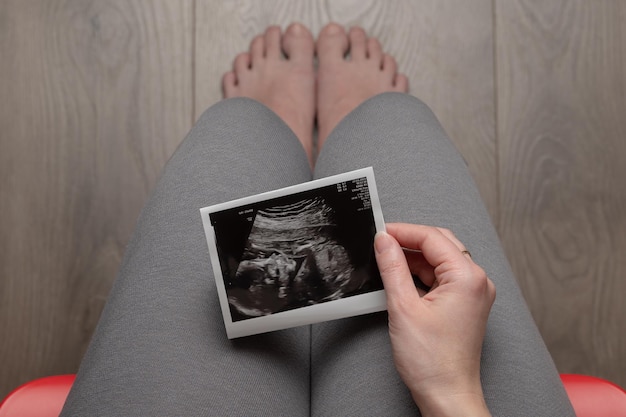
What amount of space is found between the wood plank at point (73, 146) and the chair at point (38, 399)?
1.35 feet

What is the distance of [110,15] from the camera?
1159 millimetres

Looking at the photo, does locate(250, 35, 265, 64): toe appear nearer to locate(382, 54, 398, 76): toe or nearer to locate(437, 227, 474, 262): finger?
locate(382, 54, 398, 76): toe

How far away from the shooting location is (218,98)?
1162 millimetres

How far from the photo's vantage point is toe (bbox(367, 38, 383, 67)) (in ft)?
3.82

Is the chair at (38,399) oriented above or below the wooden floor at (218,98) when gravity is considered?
below

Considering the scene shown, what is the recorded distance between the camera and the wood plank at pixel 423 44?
1.15 m

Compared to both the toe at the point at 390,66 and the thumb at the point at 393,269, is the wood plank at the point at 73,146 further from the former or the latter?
the thumb at the point at 393,269

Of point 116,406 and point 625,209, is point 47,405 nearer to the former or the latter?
point 116,406

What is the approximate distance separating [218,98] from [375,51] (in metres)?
0.34

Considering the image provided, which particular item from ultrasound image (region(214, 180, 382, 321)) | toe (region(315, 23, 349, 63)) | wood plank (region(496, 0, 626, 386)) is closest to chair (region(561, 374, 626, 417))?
ultrasound image (region(214, 180, 382, 321))

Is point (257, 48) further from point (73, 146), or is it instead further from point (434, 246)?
point (434, 246)

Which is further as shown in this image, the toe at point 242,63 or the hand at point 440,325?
the toe at point 242,63

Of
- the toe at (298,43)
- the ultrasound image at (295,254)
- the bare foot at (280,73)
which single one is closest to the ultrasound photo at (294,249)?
the ultrasound image at (295,254)

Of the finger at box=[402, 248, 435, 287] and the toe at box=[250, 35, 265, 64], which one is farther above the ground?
the toe at box=[250, 35, 265, 64]
